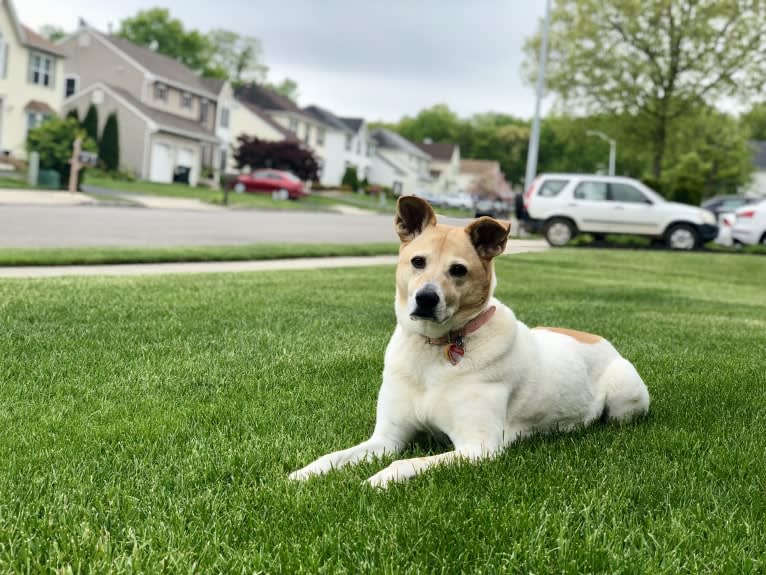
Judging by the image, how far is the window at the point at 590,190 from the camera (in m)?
24.4

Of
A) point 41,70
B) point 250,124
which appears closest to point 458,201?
point 250,124

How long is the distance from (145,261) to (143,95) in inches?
1668

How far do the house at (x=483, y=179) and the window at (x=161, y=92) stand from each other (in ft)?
167

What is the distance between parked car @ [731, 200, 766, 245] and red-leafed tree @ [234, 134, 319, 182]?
37291 millimetres

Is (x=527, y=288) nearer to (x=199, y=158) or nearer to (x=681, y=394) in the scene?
(x=681, y=394)

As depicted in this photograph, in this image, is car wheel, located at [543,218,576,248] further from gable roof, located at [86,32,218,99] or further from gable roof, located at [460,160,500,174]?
gable roof, located at [460,160,500,174]

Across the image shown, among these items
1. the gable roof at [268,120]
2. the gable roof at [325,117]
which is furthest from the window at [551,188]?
the gable roof at [325,117]

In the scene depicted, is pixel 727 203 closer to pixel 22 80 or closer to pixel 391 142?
pixel 22 80

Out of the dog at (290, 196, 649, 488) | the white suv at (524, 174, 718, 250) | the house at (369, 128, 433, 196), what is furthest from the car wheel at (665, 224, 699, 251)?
the house at (369, 128, 433, 196)

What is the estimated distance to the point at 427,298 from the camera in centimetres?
363

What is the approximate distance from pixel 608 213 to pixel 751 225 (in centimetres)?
408

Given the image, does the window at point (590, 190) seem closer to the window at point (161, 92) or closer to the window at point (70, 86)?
the window at point (161, 92)

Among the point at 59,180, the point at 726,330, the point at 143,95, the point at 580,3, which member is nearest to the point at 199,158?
the point at 143,95

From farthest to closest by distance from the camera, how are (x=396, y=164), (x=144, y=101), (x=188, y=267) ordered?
1. (x=396, y=164)
2. (x=144, y=101)
3. (x=188, y=267)
